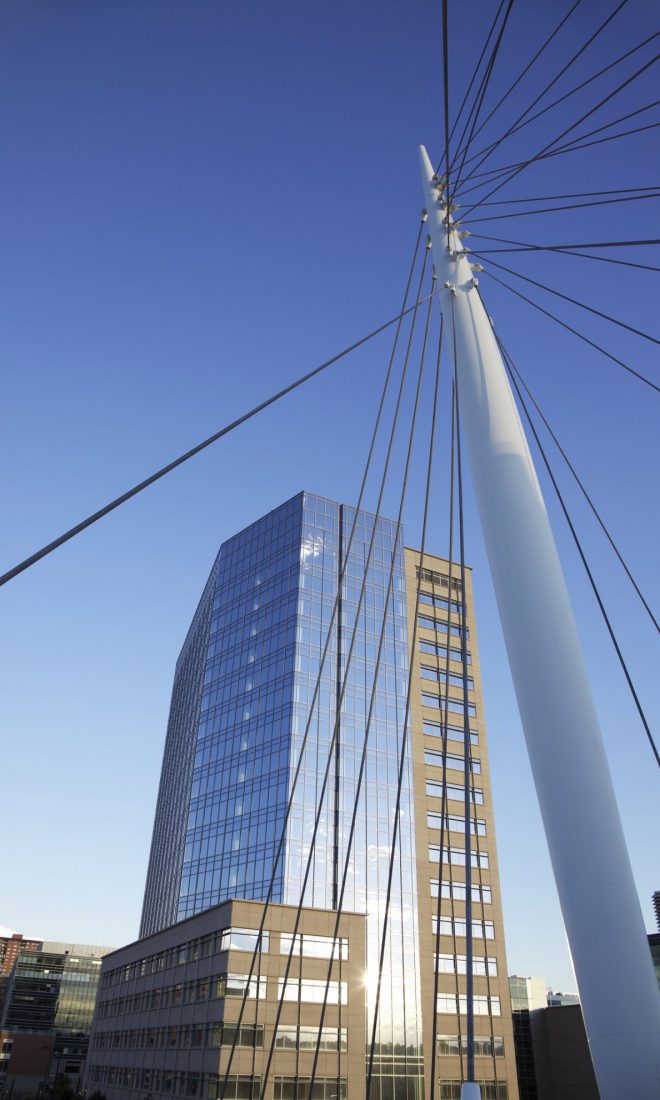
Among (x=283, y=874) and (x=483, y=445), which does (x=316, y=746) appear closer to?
(x=283, y=874)

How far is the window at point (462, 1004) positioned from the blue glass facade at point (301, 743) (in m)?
2.39

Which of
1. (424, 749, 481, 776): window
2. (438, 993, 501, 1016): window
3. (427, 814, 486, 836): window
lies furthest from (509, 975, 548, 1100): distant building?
(424, 749, 481, 776): window

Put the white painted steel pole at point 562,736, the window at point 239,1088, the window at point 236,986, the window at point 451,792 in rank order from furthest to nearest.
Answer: the window at point 451,792, the window at point 236,986, the window at point 239,1088, the white painted steel pole at point 562,736

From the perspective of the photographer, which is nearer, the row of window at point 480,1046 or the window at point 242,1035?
the window at point 242,1035

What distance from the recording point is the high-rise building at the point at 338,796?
59406mm

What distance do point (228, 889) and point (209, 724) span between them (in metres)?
17.6

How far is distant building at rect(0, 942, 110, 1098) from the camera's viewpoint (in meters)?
125

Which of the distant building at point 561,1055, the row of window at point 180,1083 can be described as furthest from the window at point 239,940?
the distant building at point 561,1055

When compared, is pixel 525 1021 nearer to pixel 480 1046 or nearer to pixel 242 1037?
pixel 480 1046

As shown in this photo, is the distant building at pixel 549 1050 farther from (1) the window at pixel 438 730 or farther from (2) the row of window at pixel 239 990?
(2) the row of window at pixel 239 990

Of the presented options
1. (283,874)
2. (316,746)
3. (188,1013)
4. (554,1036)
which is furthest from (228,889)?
(554,1036)

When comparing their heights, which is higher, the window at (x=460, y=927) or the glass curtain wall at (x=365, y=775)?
the glass curtain wall at (x=365, y=775)

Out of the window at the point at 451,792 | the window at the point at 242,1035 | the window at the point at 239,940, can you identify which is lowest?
the window at the point at 242,1035

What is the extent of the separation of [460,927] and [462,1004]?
5670 mm
